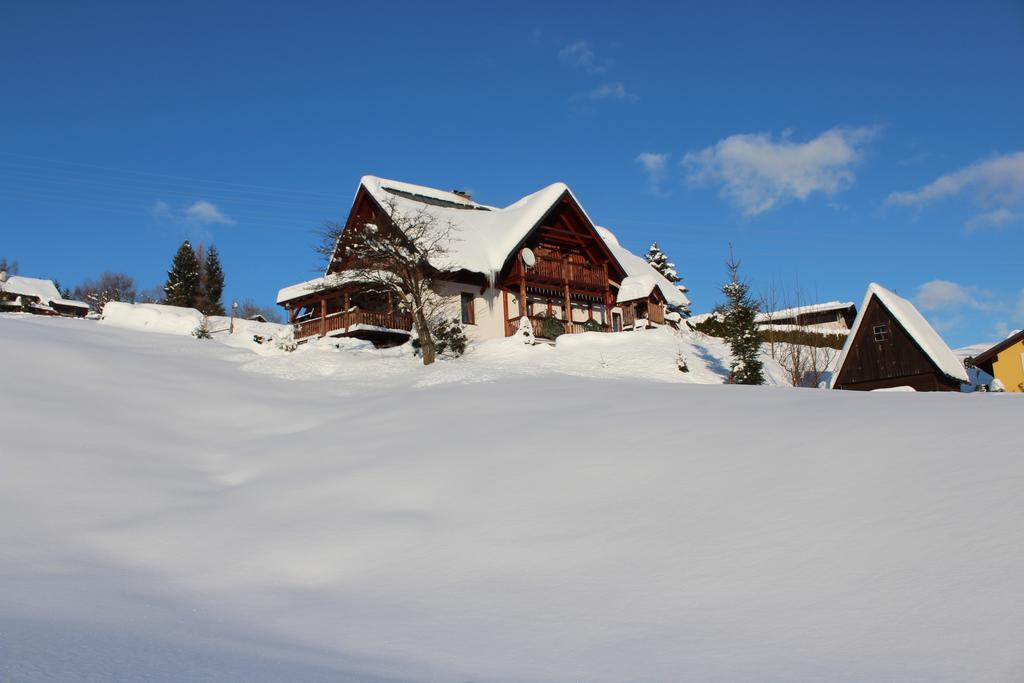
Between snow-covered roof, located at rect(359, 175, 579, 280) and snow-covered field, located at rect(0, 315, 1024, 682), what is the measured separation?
56.5 ft

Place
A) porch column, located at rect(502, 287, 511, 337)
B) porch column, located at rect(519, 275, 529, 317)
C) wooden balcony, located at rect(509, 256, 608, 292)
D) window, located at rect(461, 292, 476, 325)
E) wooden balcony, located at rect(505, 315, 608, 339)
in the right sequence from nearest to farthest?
wooden balcony, located at rect(505, 315, 608, 339) → porch column, located at rect(519, 275, 529, 317) → window, located at rect(461, 292, 476, 325) → porch column, located at rect(502, 287, 511, 337) → wooden balcony, located at rect(509, 256, 608, 292)

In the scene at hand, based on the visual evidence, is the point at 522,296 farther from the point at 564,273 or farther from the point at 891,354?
the point at 891,354

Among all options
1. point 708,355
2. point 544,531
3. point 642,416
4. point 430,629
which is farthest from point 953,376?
point 430,629

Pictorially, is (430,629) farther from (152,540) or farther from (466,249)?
(466,249)

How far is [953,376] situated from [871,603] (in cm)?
2303

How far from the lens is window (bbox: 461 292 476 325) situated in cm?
3316

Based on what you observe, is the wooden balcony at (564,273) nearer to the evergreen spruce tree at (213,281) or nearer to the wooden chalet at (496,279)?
the wooden chalet at (496,279)

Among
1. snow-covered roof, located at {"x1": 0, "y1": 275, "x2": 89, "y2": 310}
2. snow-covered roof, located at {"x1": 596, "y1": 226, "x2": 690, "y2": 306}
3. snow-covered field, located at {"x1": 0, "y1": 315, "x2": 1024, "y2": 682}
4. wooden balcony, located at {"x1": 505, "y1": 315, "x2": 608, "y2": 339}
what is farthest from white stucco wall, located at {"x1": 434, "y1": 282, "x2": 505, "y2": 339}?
snow-covered roof, located at {"x1": 0, "y1": 275, "x2": 89, "y2": 310}

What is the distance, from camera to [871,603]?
5.70 m

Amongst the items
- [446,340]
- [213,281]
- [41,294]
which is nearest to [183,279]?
[213,281]

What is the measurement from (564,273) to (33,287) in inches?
2450

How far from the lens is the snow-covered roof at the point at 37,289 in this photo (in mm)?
70375

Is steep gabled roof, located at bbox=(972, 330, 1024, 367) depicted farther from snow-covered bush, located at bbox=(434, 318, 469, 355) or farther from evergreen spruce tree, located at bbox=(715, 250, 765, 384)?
snow-covered bush, located at bbox=(434, 318, 469, 355)

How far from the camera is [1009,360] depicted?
3097cm
